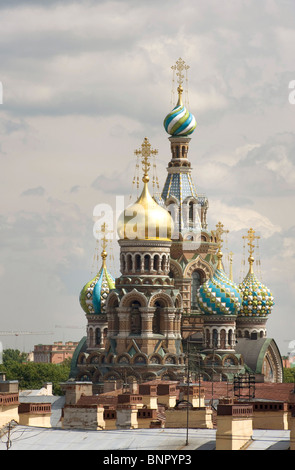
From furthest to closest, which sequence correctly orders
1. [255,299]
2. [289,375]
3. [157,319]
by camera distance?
1. [289,375]
2. [255,299]
3. [157,319]

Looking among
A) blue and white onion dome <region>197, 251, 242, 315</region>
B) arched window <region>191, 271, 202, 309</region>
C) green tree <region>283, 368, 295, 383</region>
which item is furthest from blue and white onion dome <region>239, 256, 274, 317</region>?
green tree <region>283, 368, 295, 383</region>

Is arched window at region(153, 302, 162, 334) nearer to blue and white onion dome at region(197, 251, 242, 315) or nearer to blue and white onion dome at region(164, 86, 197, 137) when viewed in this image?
blue and white onion dome at region(197, 251, 242, 315)

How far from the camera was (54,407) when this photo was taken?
6147cm

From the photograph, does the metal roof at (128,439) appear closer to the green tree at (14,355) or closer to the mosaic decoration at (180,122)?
the mosaic decoration at (180,122)

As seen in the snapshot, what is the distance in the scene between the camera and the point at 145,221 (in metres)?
64.9

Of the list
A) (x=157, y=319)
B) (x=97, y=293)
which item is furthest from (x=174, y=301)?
(x=97, y=293)

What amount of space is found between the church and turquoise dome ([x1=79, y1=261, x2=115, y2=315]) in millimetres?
43

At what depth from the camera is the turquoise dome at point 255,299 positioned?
7044 cm

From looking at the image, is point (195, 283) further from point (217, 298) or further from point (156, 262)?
point (156, 262)

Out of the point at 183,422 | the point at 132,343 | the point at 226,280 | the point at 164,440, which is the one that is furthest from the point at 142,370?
the point at 164,440
